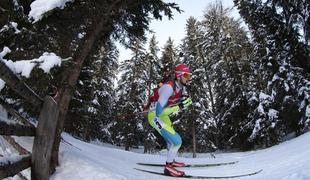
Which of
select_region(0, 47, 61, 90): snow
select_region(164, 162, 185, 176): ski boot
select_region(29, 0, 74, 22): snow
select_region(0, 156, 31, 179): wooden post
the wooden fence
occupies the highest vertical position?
select_region(29, 0, 74, 22): snow

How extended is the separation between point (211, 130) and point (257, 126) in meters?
6.53

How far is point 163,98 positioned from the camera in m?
8.45

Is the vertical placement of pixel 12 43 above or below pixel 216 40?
below

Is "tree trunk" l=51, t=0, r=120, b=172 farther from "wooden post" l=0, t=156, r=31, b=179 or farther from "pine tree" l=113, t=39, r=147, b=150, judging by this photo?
"pine tree" l=113, t=39, r=147, b=150

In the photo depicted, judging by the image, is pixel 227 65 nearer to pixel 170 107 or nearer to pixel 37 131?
pixel 170 107

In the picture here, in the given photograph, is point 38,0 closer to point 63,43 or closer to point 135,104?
point 63,43

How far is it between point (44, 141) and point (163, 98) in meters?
4.70

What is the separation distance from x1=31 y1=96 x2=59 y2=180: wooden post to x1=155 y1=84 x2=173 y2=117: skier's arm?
177 inches

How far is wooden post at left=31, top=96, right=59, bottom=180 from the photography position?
12.9 feet

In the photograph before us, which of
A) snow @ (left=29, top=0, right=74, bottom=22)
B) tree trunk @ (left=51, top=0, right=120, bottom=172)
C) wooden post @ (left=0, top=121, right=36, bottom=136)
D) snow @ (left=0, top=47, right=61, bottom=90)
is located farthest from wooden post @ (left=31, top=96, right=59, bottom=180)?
Result: snow @ (left=29, top=0, right=74, bottom=22)

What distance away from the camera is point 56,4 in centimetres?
636

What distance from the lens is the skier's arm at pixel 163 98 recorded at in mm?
8469

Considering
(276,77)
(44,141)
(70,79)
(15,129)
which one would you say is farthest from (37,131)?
(276,77)

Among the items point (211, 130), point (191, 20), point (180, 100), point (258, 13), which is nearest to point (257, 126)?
point (211, 130)
